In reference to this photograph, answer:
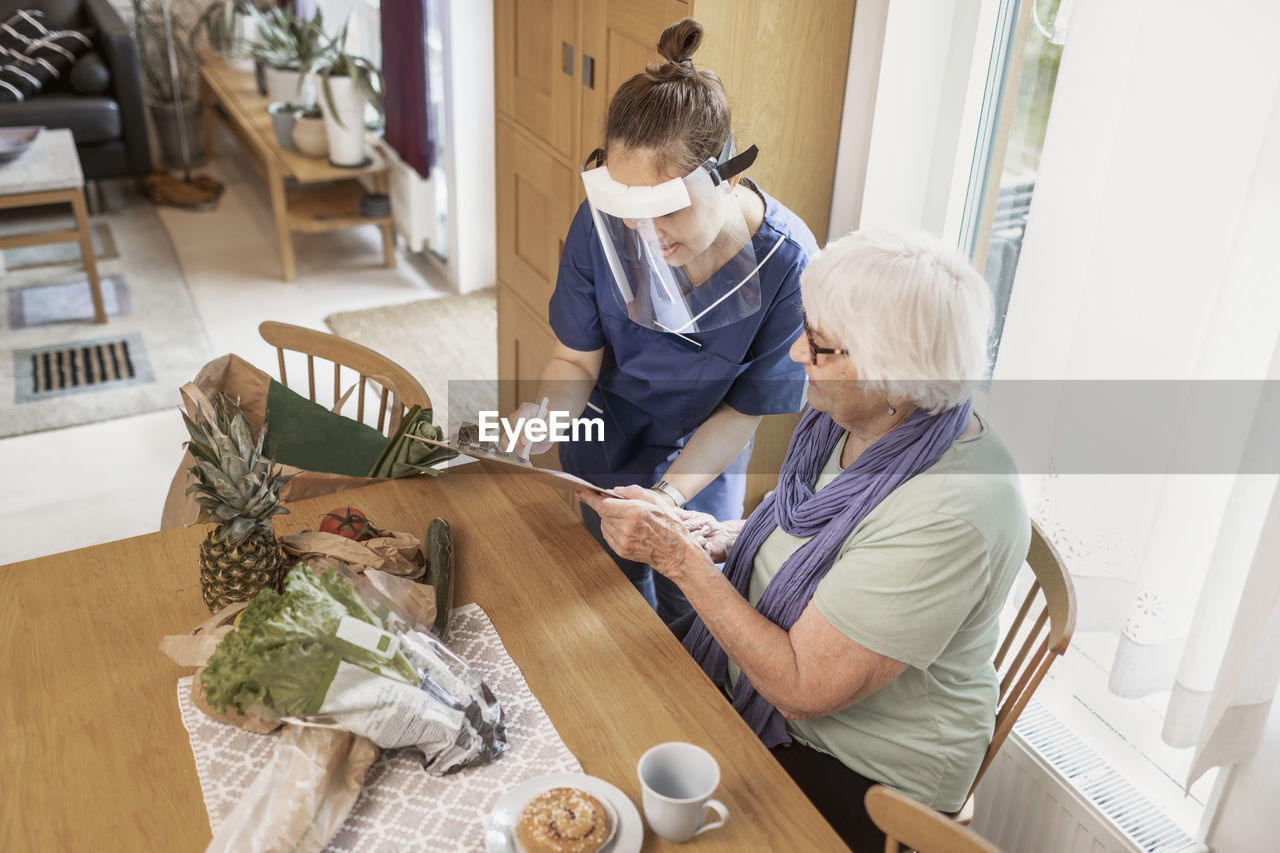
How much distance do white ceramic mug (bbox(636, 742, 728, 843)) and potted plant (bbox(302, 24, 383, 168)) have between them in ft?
11.2

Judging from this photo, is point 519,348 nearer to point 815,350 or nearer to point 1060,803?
point 815,350

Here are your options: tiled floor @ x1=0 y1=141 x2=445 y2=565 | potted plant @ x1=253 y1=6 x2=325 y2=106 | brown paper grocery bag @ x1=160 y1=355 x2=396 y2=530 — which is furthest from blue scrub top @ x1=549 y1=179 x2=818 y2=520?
potted plant @ x1=253 y1=6 x2=325 y2=106

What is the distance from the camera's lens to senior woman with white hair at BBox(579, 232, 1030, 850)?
1.18m

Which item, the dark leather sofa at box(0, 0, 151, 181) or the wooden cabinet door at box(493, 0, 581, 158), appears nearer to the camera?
the wooden cabinet door at box(493, 0, 581, 158)

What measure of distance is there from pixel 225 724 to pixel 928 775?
851mm

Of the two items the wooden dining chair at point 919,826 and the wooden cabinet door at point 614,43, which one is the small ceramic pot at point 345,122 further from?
the wooden dining chair at point 919,826

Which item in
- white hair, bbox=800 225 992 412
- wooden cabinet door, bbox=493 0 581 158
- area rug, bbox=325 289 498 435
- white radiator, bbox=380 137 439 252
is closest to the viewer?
white hair, bbox=800 225 992 412

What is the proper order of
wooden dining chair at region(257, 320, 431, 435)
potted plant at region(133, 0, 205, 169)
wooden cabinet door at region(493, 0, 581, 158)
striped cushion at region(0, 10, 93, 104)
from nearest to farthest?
wooden dining chair at region(257, 320, 431, 435) < wooden cabinet door at region(493, 0, 581, 158) < striped cushion at region(0, 10, 93, 104) < potted plant at region(133, 0, 205, 169)

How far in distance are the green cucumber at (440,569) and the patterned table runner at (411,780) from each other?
107 mm

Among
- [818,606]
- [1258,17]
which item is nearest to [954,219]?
[1258,17]

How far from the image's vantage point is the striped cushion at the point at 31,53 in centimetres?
427

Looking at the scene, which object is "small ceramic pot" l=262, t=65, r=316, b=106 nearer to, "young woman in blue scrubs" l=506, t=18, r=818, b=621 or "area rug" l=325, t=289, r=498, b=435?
"area rug" l=325, t=289, r=498, b=435

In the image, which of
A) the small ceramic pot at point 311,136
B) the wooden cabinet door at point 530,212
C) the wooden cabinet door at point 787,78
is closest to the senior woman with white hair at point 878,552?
the wooden cabinet door at point 787,78

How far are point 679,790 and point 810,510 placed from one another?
442 millimetres
